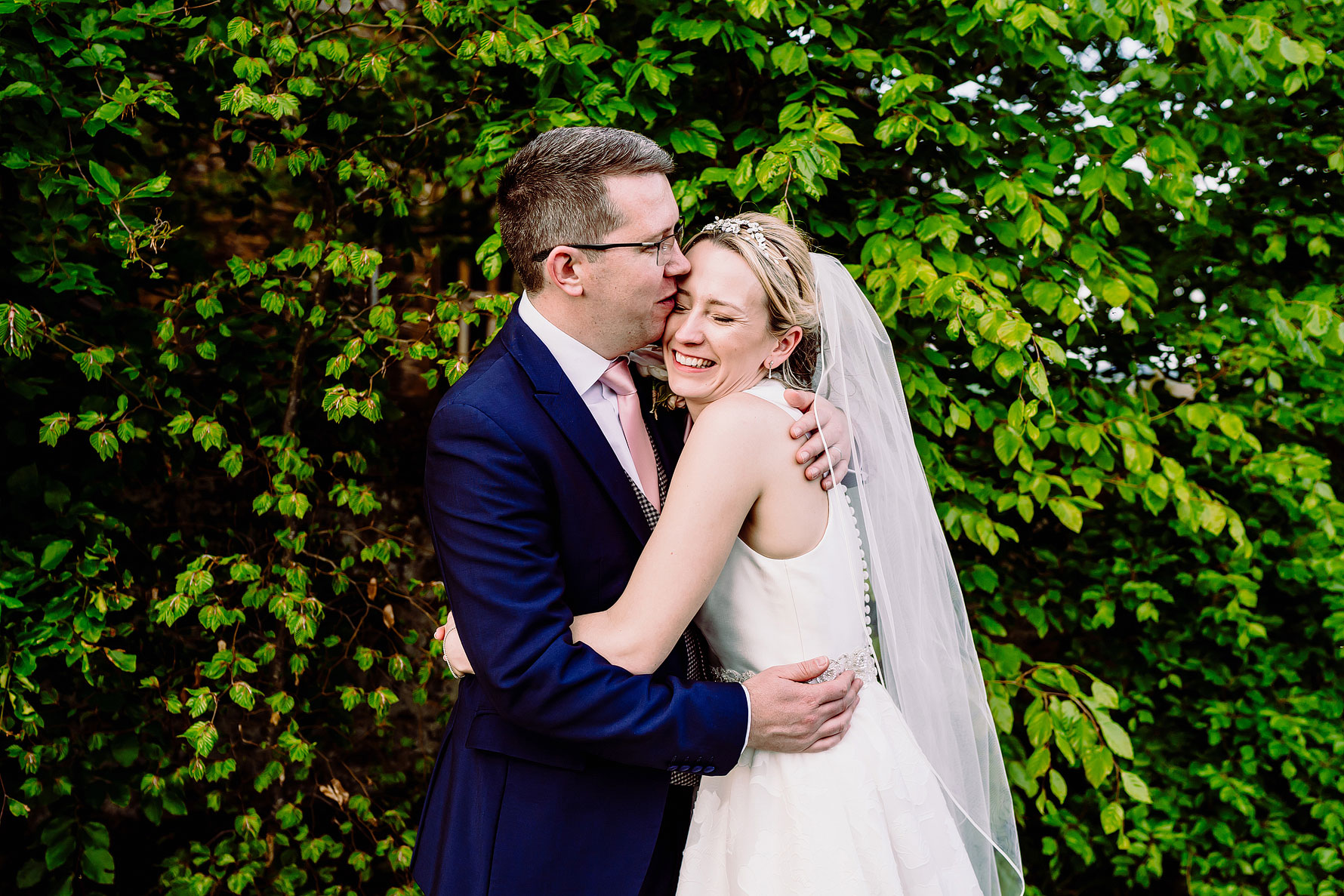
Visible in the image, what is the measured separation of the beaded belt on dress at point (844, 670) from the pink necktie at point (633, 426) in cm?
41

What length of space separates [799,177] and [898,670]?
1.31 metres

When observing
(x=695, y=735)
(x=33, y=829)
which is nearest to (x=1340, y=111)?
(x=695, y=735)

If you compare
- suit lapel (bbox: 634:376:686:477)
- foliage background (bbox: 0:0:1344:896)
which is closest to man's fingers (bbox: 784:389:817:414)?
suit lapel (bbox: 634:376:686:477)

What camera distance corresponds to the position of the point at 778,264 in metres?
2.06

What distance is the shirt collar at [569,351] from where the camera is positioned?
2047 mm

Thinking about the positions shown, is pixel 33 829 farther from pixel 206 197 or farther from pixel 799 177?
pixel 799 177

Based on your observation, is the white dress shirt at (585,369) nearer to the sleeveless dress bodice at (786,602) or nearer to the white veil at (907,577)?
the sleeveless dress bodice at (786,602)

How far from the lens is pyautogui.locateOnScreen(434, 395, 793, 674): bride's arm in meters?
1.75

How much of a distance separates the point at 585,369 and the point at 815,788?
1027mm

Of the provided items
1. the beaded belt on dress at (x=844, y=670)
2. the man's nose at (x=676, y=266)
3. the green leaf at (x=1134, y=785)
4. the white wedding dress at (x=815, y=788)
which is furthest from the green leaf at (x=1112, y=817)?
the man's nose at (x=676, y=266)

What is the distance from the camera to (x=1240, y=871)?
139 inches

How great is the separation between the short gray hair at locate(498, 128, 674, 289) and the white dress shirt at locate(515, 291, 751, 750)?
0.08 m

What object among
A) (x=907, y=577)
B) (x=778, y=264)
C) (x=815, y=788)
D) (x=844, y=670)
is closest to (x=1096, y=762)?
(x=907, y=577)

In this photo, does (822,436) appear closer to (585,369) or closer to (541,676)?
(585,369)
